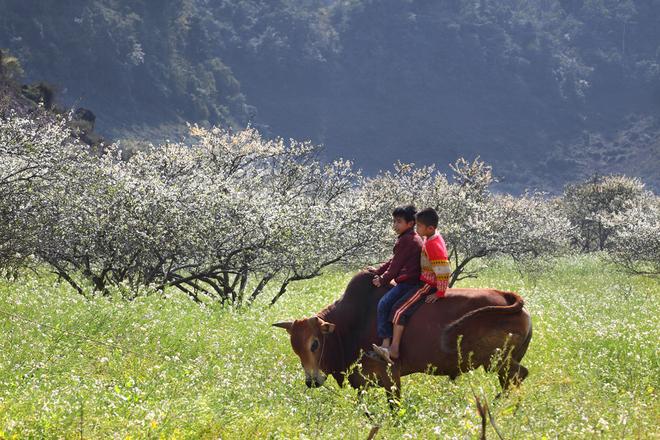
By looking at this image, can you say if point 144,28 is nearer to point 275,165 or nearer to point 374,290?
point 275,165

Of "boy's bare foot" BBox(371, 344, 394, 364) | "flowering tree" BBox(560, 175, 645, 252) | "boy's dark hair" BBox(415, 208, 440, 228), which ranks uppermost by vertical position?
"boy's dark hair" BBox(415, 208, 440, 228)

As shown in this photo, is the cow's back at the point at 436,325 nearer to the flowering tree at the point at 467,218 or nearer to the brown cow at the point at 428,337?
the brown cow at the point at 428,337

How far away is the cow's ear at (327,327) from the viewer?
8891 mm

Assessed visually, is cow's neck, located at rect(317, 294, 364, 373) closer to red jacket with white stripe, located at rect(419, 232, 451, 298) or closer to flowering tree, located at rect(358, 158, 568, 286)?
red jacket with white stripe, located at rect(419, 232, 451, 298)

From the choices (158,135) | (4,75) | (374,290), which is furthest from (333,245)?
(158,135)

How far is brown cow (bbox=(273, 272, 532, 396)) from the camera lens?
28.2 ft

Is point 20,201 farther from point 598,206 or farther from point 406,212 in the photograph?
point 598,206

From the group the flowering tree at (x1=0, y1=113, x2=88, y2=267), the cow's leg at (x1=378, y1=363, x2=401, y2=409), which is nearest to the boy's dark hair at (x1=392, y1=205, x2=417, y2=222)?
the cow's leg at (x1=378, y1=363, x2=401, y2=409)

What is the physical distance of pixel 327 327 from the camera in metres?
8.94

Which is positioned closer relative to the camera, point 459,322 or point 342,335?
point 459,322

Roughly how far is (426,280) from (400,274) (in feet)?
1.27

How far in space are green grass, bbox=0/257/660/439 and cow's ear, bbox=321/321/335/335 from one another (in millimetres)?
723

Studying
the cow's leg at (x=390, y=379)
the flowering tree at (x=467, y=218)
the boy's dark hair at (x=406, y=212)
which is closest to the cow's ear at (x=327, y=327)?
the cow's leg at (x=390, y=379)

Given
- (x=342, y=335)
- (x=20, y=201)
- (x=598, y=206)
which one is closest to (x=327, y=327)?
(x=342, y=335)
